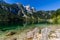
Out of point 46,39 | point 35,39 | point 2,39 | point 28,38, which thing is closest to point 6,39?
point 2,39

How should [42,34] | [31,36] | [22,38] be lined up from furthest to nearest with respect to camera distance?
[22,38] < [31,36] < [42,34]

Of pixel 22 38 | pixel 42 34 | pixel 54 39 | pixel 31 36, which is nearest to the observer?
pixel 54 39

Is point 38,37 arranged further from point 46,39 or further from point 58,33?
point 58,33

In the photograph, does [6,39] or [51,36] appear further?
[6,39]

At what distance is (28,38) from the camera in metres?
15.0

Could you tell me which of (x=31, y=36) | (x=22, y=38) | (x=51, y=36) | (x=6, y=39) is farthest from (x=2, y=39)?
(x=51, y=36)

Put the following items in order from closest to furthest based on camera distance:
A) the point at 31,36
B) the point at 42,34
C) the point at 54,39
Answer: the point at 54,39, the point at 42,34, the point at 31,36

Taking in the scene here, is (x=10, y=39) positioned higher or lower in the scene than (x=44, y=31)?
lower

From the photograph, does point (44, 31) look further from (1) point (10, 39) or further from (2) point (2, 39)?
(2) point (2, 39)

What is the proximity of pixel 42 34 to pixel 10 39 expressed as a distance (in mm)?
4272

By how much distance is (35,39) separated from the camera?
13.8m

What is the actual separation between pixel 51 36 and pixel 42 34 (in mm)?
803

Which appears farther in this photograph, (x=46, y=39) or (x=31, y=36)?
(x=31, y=36)

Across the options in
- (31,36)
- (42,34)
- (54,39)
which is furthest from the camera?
(31,36)
